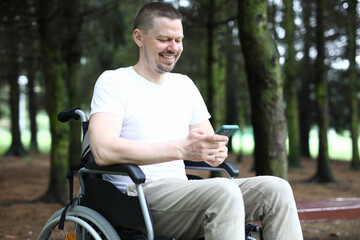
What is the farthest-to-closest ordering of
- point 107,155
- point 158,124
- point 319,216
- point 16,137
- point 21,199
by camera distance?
1. point 16,137
2. point 21,199
3. point 319,216
4. point 158,124
5. point 107,155

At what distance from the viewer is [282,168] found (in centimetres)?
440

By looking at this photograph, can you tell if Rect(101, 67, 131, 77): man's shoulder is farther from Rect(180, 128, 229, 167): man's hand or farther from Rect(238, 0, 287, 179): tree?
Rect(238, 0, 287, 179): tree

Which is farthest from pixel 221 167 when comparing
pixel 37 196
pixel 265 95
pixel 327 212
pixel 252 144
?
pixel 252 144

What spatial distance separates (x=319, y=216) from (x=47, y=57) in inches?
201

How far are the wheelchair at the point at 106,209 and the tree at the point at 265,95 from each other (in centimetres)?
164

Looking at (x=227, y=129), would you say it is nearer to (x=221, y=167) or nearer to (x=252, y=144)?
(x=221, y=167)

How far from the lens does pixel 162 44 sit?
2.58 meters

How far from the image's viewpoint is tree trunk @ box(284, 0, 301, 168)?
1188cm

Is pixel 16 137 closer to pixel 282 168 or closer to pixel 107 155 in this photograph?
pixel 282 168

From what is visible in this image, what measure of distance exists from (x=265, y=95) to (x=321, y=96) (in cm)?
657

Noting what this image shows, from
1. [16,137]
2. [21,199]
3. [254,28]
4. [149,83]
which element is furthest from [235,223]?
[16,137]

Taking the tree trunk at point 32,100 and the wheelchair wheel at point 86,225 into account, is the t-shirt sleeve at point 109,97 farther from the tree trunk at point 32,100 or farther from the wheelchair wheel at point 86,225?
the tree trunk at point 32,100

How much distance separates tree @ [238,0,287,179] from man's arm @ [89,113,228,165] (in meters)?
2.12

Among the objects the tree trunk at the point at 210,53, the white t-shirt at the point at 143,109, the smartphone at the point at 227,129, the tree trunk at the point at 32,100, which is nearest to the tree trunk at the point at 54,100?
the tree trunk at the point at 210,53
